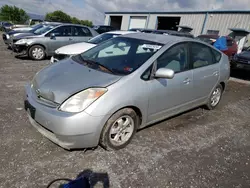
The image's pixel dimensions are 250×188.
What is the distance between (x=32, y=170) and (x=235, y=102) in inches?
203

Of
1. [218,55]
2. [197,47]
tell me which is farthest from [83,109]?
[218,55]

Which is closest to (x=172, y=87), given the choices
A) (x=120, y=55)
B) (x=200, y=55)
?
(x=120, y=55)

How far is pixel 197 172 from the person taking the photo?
101 inches

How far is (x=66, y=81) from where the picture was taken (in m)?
2.60

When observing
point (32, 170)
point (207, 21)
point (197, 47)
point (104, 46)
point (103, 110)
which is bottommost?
point (32, 170)

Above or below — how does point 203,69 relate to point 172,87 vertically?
above

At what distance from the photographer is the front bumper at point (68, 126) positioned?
2262 mm

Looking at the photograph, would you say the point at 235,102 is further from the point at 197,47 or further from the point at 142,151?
the point at 142,151

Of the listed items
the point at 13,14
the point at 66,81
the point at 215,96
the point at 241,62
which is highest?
the point at 13,14

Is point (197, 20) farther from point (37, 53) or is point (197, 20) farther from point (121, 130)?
point (121, 130)

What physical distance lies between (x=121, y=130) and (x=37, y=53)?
6753mm

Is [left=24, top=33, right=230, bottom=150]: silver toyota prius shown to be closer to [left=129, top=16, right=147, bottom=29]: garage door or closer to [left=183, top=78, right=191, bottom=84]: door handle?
[left=183, top=78, right=191, bottom=84]: door handle

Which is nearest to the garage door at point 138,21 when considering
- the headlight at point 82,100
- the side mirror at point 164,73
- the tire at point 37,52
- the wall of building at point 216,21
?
the wall of building at point 216,21

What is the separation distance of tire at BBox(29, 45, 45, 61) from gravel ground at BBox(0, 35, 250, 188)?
4539mm
